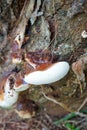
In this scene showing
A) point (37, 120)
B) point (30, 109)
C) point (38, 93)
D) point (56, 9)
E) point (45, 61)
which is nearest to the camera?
point (45, 61)

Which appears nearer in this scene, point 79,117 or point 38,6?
point 38,6

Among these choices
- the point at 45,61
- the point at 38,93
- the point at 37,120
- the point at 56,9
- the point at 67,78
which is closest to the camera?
the point at 45,61

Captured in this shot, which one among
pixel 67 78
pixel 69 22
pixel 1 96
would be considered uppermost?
pixel 69 22

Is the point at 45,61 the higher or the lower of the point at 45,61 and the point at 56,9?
the lower

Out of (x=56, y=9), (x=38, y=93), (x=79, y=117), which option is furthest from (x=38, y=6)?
(x=79, y=117)

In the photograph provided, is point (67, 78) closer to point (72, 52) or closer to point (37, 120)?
point (72, 52)

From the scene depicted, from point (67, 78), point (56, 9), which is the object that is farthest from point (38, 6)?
point (67, 78)

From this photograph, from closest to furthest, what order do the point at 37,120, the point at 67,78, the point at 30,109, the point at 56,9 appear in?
the point at 56,9 < the point at 67,78 < the point at 30,109 < the point at 37,120

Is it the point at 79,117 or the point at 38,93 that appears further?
the point at 79,117

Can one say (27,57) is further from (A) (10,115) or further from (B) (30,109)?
(A) (10,115)
